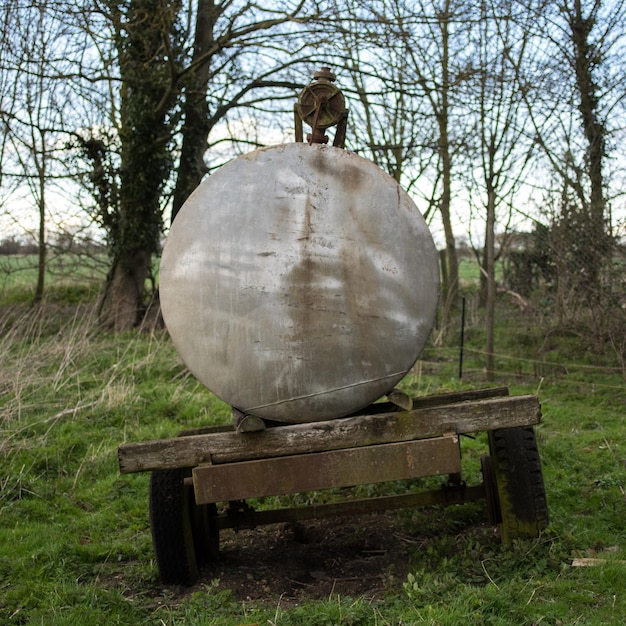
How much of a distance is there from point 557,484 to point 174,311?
10.7 ft

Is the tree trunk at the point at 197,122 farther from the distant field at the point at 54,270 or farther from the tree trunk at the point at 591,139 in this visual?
the tree trunk at the point at 591,139

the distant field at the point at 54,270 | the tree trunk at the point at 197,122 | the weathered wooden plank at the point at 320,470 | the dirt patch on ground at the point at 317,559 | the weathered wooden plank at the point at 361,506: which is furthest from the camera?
the distant field at the point at 54,270

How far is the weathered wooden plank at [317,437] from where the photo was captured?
3.68 metres

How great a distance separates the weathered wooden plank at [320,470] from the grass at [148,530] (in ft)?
1.80

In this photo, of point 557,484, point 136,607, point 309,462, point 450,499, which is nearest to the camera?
point 309,462

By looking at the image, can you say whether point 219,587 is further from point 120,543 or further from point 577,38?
point 577,38

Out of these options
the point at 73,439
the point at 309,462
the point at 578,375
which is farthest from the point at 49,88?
the point at 309,462

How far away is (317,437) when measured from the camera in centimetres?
367

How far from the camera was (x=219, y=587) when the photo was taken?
4.16 metres

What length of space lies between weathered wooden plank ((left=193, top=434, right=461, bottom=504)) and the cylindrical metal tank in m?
0.27

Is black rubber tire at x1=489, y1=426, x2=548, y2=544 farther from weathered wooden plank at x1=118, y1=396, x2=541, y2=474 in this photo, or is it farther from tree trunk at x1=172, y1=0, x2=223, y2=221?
tree trunk at x1=172, y1=0, x2=223, y2=221

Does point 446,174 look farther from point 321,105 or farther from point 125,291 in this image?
point 321,105

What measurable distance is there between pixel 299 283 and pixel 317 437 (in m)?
0.76

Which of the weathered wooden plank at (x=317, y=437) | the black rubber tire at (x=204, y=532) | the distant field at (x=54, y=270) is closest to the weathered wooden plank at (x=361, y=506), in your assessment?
the black rubber tire at (x=204, y=532)
